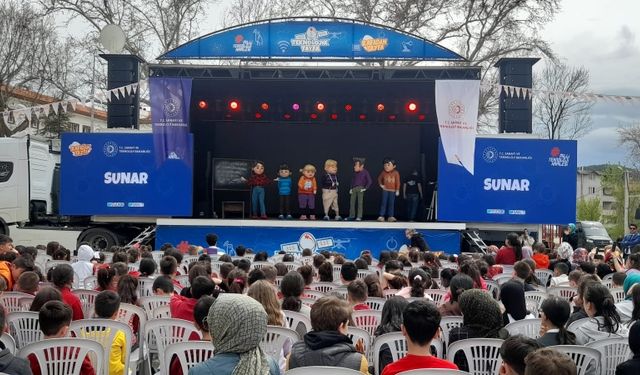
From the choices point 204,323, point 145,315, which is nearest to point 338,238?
point 145,315

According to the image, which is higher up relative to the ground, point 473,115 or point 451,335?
point 473,115

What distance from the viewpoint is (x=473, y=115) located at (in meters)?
15.4

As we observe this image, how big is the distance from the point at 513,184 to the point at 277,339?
1238cm

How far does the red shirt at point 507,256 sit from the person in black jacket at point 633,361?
7.88 m

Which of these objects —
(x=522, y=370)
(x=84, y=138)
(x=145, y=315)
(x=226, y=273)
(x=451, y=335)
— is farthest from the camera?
(x=84, y=138)

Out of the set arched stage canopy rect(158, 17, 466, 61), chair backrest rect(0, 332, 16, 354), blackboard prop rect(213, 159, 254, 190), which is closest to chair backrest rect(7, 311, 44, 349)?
chair backrest rect(0, 332, 16, 354)

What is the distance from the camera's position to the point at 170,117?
52.5 ft

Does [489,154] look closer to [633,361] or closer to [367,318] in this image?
[367,318]

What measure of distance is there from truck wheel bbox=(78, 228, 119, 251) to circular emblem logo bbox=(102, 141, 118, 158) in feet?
6.11

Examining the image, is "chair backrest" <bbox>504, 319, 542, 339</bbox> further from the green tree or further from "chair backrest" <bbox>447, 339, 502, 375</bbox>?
the green tree

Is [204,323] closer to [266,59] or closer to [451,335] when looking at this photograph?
[451,335]

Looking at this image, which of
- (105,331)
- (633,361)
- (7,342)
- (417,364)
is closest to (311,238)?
(105,331)

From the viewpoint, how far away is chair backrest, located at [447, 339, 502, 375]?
14.0 ft

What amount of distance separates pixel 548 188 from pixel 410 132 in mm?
4195
